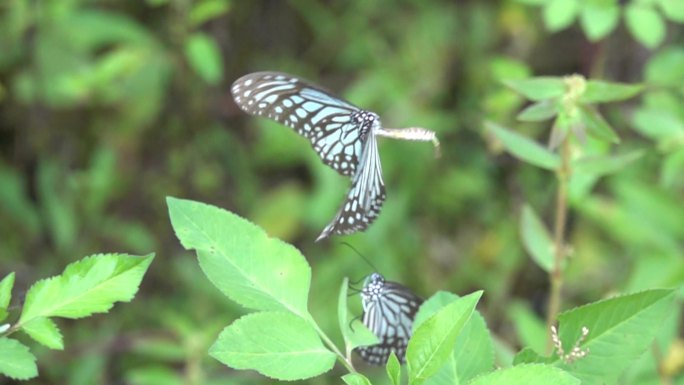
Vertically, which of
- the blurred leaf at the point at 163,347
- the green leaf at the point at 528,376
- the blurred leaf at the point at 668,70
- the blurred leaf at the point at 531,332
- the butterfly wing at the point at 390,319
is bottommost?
the blurred leaf at the point at 163,347

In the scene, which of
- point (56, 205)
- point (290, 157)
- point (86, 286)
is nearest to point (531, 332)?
point (86, 286)

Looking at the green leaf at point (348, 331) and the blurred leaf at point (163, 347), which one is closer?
the green leaf at point (348, 331)

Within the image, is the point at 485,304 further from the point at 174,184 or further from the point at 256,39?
the point at 256,39

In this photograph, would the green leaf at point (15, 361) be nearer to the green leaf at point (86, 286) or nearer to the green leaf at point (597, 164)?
the green leaf at point (86, 286)

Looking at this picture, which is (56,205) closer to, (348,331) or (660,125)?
(660,125)

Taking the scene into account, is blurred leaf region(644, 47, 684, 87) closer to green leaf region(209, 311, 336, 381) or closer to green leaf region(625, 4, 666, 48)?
green leaf region(625, 4, 666, 48)

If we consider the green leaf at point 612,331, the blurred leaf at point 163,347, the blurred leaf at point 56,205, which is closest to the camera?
the green leaf at point 612,331

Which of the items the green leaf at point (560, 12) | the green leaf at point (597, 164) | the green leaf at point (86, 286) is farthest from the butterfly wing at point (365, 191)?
the green leaf at point (560, 12)

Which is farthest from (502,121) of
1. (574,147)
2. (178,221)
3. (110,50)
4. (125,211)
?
(178,221)
